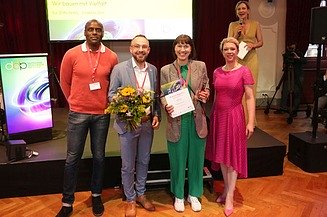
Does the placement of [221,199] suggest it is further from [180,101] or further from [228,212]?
[180,101]

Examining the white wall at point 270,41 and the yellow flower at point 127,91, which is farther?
the white wall at point 270,41

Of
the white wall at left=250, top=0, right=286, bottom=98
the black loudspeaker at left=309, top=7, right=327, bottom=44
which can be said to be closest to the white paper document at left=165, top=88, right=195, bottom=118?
the black loudspeaker at left=309, top=7, right=327, bottom=44

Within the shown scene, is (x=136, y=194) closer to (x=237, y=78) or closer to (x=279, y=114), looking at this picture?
(x=237, y=78)

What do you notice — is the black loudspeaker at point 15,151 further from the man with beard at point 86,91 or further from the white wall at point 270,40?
the white wall at point 270,40

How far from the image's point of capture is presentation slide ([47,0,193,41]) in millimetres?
5098

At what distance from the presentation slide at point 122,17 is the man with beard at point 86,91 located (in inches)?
106

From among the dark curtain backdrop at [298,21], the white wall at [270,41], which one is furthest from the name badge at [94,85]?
the dark curtain backdrop at [298,21]

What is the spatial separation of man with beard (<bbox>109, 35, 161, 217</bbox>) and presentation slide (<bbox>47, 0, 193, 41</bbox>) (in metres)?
2.79

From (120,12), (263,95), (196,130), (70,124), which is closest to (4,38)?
(120,12)

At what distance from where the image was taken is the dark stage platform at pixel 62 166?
10.4 feet

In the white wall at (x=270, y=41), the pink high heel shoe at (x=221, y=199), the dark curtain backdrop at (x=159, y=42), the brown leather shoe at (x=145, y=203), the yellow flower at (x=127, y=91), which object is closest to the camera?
the yellow flower at (x=127, y=91)

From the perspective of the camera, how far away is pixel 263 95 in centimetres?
667

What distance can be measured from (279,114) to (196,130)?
12.7ft

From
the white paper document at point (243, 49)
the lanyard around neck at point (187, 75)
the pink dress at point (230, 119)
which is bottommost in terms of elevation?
the pink dress at point (230, 119)
